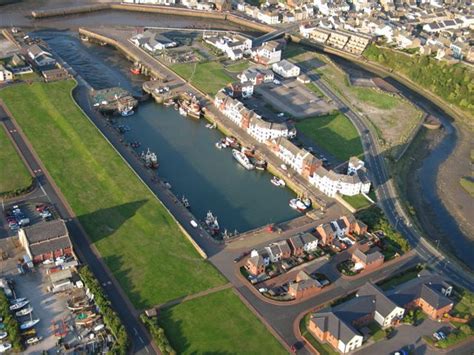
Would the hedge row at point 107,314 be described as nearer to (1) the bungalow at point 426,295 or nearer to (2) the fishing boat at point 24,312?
(2) the fishing boat at point 24,312

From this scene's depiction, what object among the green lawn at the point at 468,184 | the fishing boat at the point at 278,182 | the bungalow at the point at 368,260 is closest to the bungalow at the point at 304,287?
the bungalow at the point at 368,260

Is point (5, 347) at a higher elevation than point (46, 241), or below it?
below

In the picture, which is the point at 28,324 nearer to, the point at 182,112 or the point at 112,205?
the point at 112,205

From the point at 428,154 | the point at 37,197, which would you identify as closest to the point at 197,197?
the point at 37,197

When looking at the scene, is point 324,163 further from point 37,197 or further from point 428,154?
point 37,197

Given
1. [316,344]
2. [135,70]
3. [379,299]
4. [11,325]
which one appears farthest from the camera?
[135,70]

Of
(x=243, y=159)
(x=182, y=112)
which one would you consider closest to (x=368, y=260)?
(x=243, y=159)
